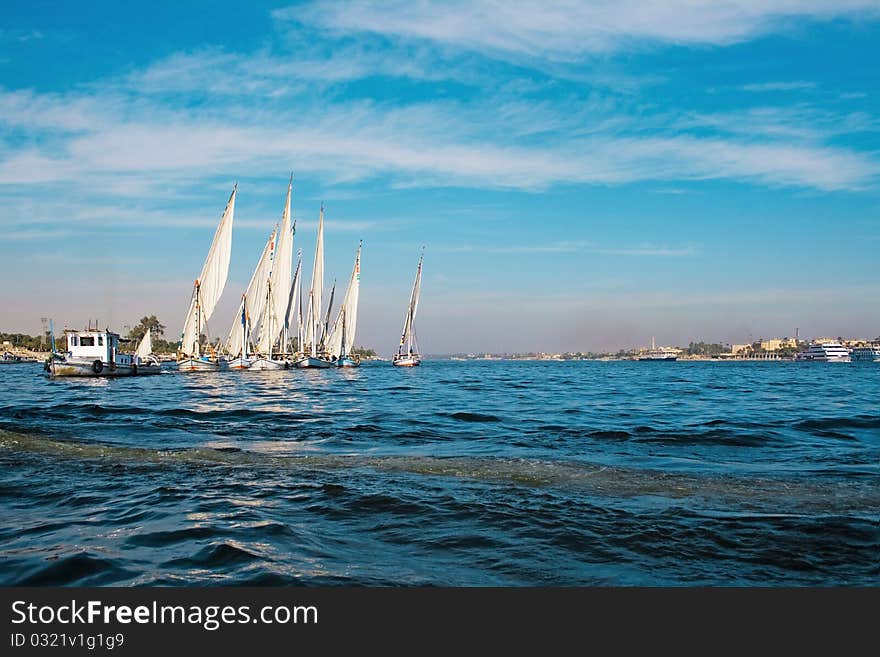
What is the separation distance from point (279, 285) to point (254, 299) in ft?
17.7

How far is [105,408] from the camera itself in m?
27.0

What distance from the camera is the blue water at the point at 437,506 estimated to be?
657cm

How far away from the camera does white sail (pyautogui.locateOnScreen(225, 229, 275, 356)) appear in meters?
92.5

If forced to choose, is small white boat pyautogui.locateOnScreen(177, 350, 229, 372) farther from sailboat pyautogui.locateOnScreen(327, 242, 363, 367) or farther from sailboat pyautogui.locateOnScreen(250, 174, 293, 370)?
sailboat pyautogui.locateOnScreen(327, 242, 363, 367)

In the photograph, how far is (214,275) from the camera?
82.1m

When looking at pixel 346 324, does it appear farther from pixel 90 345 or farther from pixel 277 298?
pixel 90 345

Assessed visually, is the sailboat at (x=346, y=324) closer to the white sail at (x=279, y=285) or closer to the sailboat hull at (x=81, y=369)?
the white sail at (x=279, y=285)

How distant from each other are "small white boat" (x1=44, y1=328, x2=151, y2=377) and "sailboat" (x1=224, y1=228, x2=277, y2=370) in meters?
21.7

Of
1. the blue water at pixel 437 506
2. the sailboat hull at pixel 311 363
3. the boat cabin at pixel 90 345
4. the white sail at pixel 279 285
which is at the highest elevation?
the white sail at pixel 279 285

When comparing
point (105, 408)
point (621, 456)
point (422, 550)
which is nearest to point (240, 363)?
point (105, 408)

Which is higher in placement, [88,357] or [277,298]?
[277,298]

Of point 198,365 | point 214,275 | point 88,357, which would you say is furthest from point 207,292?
point 88,357

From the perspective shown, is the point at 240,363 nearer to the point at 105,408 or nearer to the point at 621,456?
the point at 105,408

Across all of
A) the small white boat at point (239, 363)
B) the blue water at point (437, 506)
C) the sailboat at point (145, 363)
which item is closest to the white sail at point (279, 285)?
the small white boat at point (239, 363)
